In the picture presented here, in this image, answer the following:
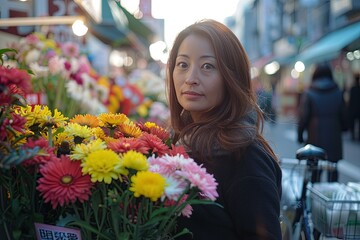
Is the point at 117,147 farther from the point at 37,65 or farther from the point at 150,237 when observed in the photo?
the point at 37,65

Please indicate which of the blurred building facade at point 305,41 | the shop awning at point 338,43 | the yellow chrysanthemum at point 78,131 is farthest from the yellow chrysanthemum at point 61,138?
the shop awning at point 338,43

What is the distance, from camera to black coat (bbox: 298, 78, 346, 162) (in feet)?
20.1

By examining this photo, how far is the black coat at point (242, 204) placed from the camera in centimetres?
166

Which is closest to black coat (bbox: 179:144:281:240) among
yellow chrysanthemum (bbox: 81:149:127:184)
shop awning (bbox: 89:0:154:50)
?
yellow chrysanthemum (bbox: 81:149:127:184)

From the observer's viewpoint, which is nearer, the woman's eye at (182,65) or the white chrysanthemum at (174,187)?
the white chrysanthemum at (174,187)

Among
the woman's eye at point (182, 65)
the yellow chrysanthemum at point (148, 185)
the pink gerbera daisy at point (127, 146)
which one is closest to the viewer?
the yellow chrysanthemum at point (148, 185)

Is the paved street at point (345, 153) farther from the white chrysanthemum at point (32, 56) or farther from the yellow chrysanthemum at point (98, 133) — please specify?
the yellow chrysanthemum at point (98, 133)

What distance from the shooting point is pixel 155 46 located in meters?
15.7

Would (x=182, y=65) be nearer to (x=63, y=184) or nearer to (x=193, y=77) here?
(x=193, y=77)

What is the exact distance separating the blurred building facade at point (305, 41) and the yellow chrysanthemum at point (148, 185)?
171 inches

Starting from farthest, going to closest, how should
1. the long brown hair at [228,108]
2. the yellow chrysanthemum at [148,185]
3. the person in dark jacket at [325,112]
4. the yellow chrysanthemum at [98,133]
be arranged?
the person in dark jacket at [325,112], the long brown hair at [228,108], the yellow chrysanthemum at [98,133], the yellow chrysanthemum at [148,185]

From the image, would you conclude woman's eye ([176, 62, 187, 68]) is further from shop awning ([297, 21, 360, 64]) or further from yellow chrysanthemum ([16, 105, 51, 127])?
shop awning ([297, 21, 360, 64])

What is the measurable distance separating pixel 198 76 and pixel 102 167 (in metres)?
0.70

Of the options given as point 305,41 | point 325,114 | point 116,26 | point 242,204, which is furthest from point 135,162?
point 305,41
